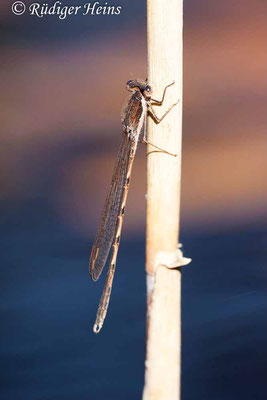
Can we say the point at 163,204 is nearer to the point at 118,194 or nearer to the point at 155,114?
the point at 155,114

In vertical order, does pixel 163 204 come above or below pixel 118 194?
below

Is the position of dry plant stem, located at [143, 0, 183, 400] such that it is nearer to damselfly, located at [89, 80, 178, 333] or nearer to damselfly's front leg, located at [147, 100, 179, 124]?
damselfly's front leg, located at [147, 100, 179, 124]

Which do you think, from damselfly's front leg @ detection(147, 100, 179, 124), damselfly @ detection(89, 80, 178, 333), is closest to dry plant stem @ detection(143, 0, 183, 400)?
damselfly's front leg @ detection(147, 100, 179, 124)

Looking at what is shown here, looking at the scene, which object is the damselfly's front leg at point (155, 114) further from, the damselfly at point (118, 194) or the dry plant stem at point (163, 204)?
the damselfly at point (118, 194)

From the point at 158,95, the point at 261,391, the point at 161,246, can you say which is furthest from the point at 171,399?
the point at 261,391

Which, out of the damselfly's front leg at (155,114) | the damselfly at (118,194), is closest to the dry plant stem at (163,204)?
the damselfly's front leg at (155,114)

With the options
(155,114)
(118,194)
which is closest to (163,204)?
(155,114)

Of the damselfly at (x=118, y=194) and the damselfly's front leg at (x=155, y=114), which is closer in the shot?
the damselfly's front leg at (x=155, y=114)
